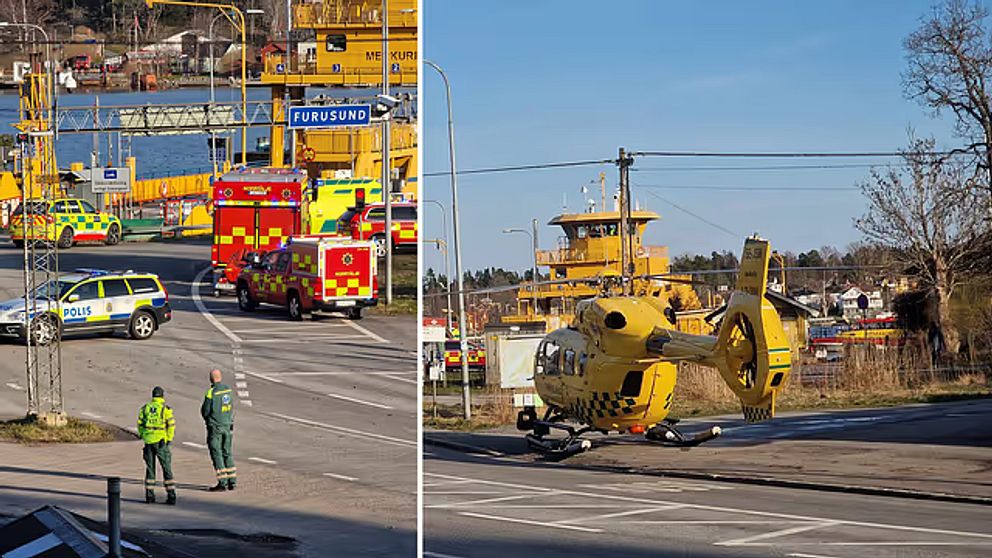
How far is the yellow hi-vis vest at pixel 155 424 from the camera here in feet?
38.0

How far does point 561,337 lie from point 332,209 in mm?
3084

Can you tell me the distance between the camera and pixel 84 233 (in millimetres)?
15312

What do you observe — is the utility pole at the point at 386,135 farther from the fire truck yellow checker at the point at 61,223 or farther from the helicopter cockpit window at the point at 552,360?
the fire truck yellow checker at the point at 61,223

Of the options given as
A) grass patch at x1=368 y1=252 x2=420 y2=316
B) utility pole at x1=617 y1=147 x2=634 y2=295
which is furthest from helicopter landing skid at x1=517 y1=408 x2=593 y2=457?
grass patch at x1=368 y1=252 x2=420 y2=316

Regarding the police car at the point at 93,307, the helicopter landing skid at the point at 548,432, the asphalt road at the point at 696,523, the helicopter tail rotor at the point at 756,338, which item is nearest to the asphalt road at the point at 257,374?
the police car at the point at 93,307

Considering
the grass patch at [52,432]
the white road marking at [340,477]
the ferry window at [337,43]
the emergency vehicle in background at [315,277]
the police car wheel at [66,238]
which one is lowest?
the white road marking at [340,477]

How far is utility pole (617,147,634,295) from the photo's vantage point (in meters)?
8.78

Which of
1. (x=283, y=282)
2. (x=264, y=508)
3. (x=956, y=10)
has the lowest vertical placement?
(x=264, y=508)

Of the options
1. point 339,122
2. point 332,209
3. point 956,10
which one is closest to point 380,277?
point 339,122

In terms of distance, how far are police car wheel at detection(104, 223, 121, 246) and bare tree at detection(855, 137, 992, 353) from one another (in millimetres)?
12150

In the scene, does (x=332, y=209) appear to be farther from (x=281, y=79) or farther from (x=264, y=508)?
(x=264, y=508)

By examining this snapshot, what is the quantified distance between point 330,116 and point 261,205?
264cm

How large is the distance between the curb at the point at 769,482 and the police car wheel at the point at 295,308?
2575 mm

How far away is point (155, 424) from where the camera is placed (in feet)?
38.1
